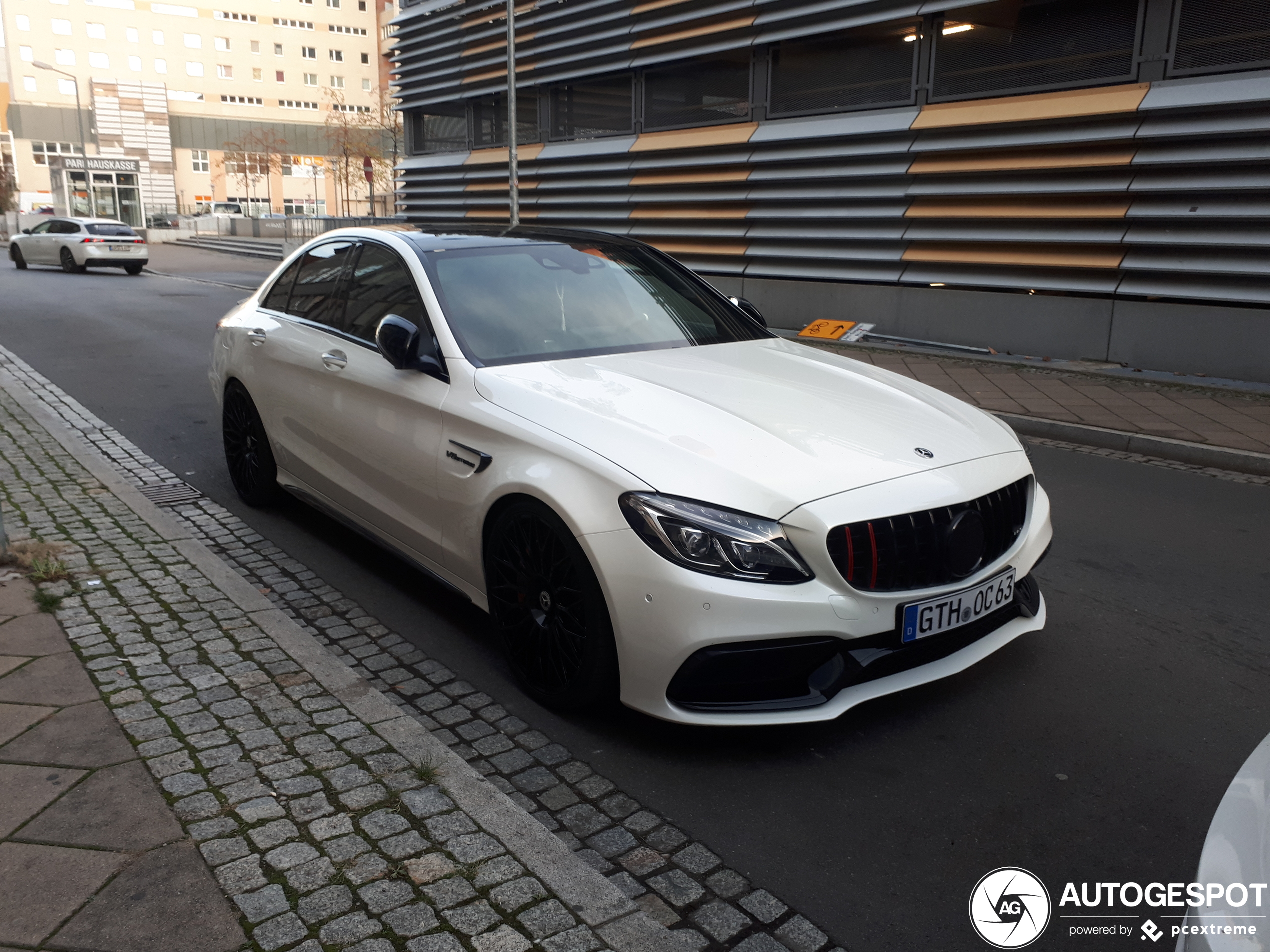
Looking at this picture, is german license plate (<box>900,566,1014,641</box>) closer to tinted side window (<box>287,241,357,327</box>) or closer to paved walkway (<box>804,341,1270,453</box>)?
tinted side window (<box>287,241,357,327</box>)

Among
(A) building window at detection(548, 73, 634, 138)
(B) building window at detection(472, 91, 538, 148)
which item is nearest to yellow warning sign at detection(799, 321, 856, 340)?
(A) building window at detection(548, 73, 634, 138)

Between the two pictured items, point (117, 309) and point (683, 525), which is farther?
point (117, 309)

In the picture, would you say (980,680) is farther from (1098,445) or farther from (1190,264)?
(1190,264)

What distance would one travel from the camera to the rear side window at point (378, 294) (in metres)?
4.38

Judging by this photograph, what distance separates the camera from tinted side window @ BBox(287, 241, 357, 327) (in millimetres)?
5031


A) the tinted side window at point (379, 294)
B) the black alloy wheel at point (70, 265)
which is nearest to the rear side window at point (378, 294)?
the tinted side window at point (379, 294)

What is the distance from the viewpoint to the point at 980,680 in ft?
12.4

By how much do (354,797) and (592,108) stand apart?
16.9 meters

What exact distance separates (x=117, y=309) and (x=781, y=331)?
1130 centimetres

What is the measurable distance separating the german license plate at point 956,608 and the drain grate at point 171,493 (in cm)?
454

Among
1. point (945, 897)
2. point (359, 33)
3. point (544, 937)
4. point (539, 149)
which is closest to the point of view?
point (544, 937)

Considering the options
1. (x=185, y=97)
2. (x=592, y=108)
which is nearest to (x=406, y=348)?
(x=592, y=108)

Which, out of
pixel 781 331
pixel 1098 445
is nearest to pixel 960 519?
pixel 1098 445

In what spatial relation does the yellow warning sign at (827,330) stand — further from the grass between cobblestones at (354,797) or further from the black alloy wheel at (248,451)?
the grass between cobblestones at (354,797)
